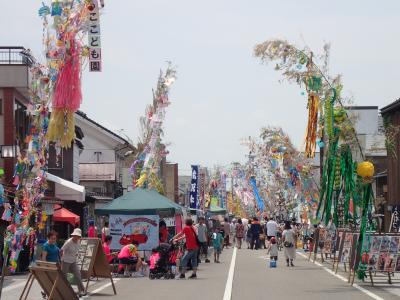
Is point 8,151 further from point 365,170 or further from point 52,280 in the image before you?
point 52,280

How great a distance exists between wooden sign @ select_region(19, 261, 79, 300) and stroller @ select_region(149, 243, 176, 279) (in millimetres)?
8970

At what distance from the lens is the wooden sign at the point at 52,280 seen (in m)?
16.8

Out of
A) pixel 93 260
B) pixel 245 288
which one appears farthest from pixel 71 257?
pixel 245 288

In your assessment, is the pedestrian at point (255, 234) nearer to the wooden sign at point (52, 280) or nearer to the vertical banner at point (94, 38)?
the vertical banner at point (94, 38)

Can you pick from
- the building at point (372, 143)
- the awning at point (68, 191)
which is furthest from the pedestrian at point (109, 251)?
the building at point (372, 143)

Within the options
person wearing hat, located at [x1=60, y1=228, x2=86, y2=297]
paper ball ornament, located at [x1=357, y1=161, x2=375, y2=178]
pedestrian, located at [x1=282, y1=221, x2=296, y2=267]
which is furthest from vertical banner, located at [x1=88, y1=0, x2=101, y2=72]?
pedestrian, located at [x1=282, y1=221, x2=296, y2=267]

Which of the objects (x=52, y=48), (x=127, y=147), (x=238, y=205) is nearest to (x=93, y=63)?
(x=52, y=48)

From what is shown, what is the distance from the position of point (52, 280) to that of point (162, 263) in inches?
379

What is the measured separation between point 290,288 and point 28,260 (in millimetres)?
11468

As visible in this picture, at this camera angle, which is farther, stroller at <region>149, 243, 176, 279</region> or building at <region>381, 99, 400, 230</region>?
building at <region>381, 99, 400, 230</region>

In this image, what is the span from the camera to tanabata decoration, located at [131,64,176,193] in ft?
131

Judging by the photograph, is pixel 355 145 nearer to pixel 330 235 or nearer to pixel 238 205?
pixel 330 235

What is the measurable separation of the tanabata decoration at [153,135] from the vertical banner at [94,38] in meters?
13.5

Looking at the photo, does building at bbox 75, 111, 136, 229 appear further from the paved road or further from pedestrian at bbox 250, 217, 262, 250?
the paved road
